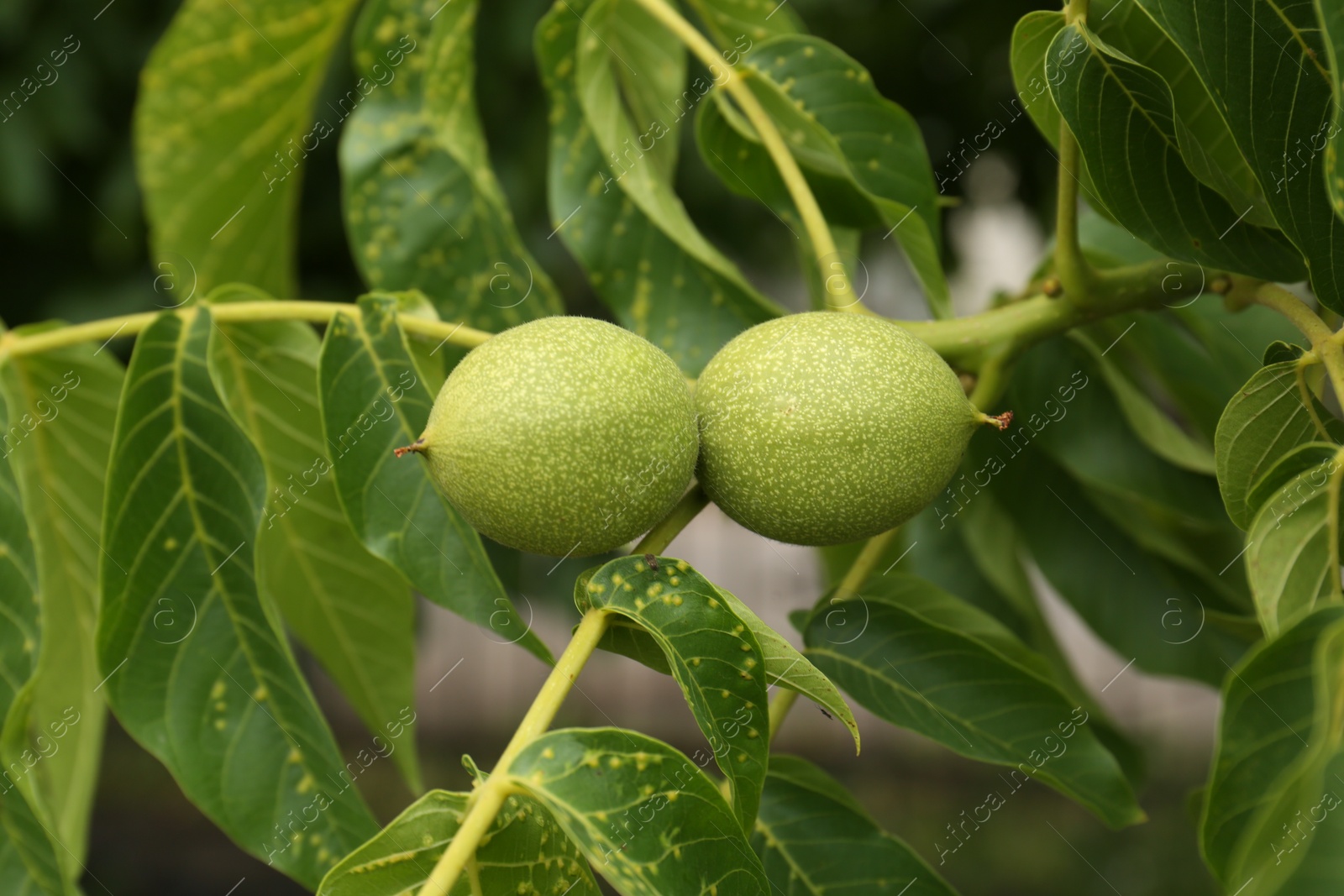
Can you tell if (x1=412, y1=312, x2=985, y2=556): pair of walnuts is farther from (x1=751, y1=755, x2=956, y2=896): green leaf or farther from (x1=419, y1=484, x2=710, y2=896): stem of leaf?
→ (x1=751, y1=755, x2=956, y2=896): green leaf

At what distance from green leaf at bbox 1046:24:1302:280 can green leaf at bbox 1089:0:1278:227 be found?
0.01 meters

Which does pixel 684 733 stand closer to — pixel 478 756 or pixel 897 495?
pixel 478 756

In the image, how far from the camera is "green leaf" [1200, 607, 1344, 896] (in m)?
0.47

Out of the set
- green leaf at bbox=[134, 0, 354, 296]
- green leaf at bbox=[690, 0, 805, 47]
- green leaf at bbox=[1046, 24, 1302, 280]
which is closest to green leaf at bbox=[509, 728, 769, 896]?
green leaf at bbox=[1046, 24, 1302, 280]

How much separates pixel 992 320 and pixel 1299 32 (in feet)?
1.07

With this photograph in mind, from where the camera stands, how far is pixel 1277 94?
0.72 meters

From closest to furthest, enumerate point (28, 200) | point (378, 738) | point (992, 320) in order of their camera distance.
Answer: point (992, 320) → point (378, 738) → point (28, 200)

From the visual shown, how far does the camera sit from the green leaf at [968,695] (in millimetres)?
899

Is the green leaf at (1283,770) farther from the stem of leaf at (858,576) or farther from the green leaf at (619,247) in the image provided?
the green leaf at (619,247)

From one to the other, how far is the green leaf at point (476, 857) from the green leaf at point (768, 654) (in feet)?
0.41

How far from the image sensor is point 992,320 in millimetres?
965

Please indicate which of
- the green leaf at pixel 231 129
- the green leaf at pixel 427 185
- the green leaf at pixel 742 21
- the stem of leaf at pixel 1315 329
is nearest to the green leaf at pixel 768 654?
the stem of leaf at pixel 1315 329

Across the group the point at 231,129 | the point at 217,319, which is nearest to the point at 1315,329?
the point at 217,319

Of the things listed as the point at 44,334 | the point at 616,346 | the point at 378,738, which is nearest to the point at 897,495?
the point at 616,346
